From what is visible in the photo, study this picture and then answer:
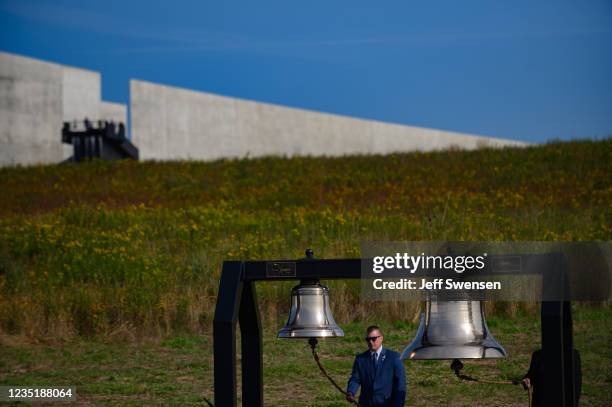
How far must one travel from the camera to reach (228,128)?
52188mm

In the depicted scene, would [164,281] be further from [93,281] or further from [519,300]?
[519,300]

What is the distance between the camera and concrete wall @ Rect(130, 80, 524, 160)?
162 ft

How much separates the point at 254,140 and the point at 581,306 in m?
38.4

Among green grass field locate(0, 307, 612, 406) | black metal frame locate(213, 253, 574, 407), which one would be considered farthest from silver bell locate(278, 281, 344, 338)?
green grass field locate(0, 307, 612, 406)

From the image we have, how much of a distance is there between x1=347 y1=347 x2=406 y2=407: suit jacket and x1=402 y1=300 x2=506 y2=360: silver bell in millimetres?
1985

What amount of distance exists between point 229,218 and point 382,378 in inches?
718

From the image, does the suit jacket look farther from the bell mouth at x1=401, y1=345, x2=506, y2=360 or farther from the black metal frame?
the bell mouth at x1=401, y1=345, x2=506, y2=360

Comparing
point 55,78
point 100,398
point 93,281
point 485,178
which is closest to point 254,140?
point 55,78

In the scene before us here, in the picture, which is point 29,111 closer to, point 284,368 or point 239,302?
point 284,368

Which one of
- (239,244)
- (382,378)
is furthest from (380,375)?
(239,244)

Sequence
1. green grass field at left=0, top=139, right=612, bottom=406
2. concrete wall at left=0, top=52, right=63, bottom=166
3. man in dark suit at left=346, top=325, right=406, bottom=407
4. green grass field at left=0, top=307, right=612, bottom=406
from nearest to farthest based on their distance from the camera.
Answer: man in dark suit at left=346, top=325, right=406, bottom=407 < green grass field at left=0, top=307, right=612, bottom=406 < green grass field at left=0, top=139, right=612, bottom=406 < concrete wall at left=0, top=52, right=63, bottom=166

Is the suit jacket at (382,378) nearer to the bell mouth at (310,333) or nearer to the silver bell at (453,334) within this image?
the bell mouth at (310,333)

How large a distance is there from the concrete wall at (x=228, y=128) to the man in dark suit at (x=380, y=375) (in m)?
38.6

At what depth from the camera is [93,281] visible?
1831cm
